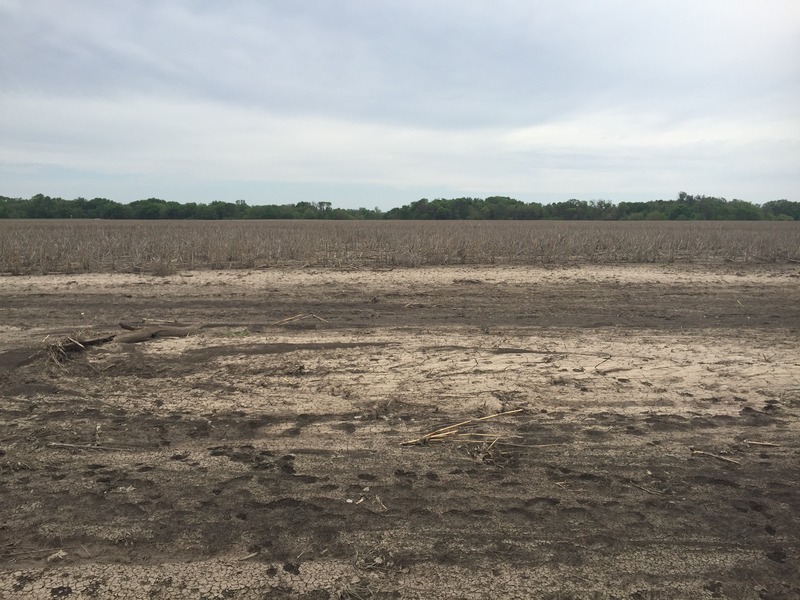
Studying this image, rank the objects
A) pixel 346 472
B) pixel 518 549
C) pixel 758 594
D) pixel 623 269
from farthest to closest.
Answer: pixel 623 269, pixel 346 472, pixel 518 549, pixel 758 594

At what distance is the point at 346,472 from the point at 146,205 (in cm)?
7252

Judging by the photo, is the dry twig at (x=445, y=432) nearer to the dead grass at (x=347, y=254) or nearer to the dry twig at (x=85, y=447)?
the dry twig at (x=85, y=447)

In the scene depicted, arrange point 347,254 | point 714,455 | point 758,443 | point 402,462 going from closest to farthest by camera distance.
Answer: point 402,462 → point 714,455 → point 758,443 → point 347,254

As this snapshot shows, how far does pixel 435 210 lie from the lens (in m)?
72.4

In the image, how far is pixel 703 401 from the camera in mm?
5078

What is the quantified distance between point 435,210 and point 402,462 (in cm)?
7007

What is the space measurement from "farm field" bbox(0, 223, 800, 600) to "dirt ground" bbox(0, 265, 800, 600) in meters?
0.02

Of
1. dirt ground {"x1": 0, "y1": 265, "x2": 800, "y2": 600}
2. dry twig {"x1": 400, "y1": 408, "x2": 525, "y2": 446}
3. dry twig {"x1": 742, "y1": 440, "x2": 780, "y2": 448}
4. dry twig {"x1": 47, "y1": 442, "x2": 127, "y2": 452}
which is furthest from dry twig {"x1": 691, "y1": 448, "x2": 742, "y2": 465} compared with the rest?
dry twig {"x1": 47, "y1": 442, "x2": 127, "y2": 452}

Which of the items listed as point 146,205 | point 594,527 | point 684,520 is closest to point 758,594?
point 684,520

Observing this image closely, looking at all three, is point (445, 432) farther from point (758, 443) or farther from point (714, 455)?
point (758, 443)

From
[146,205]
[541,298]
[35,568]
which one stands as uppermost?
[146,205]

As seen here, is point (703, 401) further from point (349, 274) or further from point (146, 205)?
point (146, 205)

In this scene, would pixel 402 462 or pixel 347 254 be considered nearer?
pixel 402 462

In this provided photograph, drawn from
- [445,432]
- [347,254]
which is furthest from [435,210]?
[445,432]
